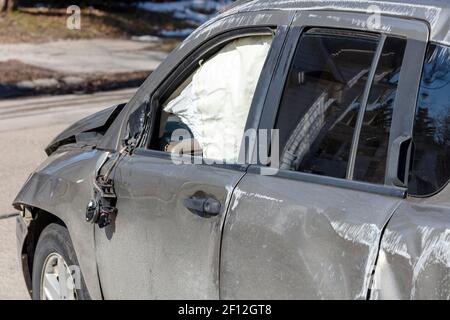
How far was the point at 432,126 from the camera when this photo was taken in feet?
8.66

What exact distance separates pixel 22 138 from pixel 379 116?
24.3 ft

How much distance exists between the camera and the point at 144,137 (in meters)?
3.56

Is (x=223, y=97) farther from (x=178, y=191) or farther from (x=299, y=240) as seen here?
(x=299, y=240)

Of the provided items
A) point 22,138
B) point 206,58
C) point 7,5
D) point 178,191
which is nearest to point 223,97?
point 206,58

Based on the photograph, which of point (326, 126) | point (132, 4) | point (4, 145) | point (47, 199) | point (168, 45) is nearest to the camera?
point (326, 126)

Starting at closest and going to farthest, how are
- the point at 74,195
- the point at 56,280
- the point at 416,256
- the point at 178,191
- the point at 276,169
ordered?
the point at 416,256 → the point at 276,169 → the point at 178,191 → the point at 74,195 → the point at 56,280

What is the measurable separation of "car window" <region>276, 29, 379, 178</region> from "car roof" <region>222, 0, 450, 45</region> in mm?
97

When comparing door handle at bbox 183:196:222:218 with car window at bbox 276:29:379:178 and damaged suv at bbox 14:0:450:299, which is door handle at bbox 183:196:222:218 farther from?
car window at bbox 276:29:379:178

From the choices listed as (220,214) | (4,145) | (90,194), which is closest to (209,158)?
(220,214)

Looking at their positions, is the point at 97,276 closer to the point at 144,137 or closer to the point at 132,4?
the point at 144,137

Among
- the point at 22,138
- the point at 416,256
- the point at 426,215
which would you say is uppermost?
the point at 22,138

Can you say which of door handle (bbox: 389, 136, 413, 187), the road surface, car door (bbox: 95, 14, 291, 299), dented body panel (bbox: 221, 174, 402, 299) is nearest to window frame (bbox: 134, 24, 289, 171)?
car door (bbox: 95, 14, 291, 299)

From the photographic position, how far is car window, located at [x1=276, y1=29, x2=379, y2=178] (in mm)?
2836

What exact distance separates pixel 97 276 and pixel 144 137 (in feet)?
2.20
